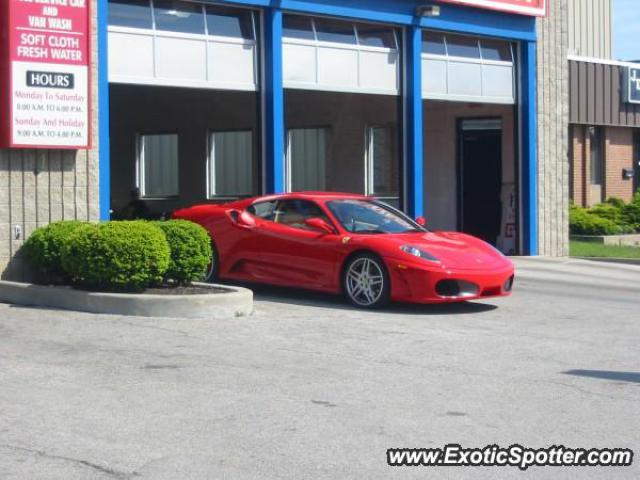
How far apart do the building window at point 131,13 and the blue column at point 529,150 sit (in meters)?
8.63

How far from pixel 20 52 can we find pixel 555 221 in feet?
39.9

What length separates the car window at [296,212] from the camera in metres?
14.5

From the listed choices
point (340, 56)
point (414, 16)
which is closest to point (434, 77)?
point (414, 16)

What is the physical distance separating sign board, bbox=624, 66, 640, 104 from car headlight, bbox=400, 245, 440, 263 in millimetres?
18791

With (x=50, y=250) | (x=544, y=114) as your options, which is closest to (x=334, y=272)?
(x=50, y=250)

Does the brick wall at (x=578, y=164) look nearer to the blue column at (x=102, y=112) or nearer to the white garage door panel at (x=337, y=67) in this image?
the white garage door panel at (x=337, y=67)

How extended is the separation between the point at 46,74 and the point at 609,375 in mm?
8441

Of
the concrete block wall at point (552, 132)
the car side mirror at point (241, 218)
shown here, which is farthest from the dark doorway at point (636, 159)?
the car side mirror at point (241, 218)

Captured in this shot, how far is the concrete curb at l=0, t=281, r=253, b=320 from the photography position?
12.4m

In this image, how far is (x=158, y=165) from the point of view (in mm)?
28547

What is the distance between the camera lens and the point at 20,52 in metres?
14.6

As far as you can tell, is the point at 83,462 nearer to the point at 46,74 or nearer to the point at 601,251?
the point at 46,74

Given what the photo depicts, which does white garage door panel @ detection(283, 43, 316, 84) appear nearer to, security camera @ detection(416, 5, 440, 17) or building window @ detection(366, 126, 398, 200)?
security camera @ detection(416, 5, 440, 17)

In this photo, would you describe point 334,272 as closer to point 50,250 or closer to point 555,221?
point 50,250
